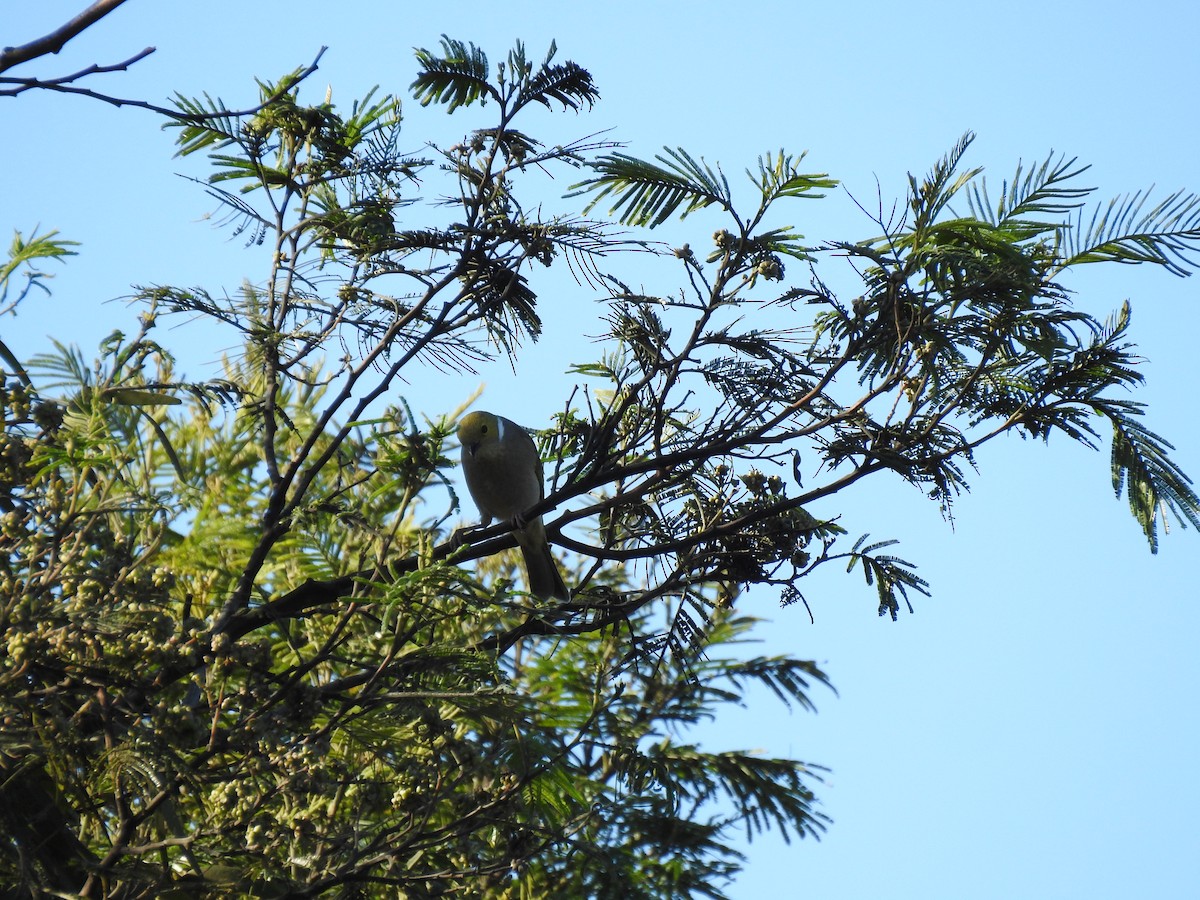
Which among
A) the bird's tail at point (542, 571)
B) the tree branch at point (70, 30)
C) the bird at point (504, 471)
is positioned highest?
the bird at point (504, 471)

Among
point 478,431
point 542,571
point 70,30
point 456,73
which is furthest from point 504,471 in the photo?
point 70,30

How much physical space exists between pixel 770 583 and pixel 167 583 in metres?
1.83

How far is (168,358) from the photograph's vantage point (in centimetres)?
407

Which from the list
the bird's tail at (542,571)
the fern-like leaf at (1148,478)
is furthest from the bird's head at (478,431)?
the fern-like leaf at (1148,478)

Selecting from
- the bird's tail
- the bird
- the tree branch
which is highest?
the bird

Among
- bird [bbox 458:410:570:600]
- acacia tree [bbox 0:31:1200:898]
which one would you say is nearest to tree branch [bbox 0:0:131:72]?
acacia tree [bbox 0:31:1200:898]

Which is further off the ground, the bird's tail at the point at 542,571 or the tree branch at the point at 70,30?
the bird's tail at the point at 542,571

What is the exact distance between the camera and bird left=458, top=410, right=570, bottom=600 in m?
5.43

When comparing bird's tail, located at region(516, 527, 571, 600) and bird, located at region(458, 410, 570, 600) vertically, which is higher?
bird, located at region(458, 410, 570, 600)

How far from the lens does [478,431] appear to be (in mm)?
5504

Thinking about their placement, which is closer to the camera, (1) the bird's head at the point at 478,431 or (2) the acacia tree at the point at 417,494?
(2) the acacia tree at the point at 417,494

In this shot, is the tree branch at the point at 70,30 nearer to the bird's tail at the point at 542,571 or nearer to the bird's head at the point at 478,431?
the bird's tail at the point at 542,571

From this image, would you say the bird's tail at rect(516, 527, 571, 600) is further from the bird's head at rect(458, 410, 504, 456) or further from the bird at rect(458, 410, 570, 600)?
the bird's head at rect(458, 410, 504, 456)

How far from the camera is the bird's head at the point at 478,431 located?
216 inches
